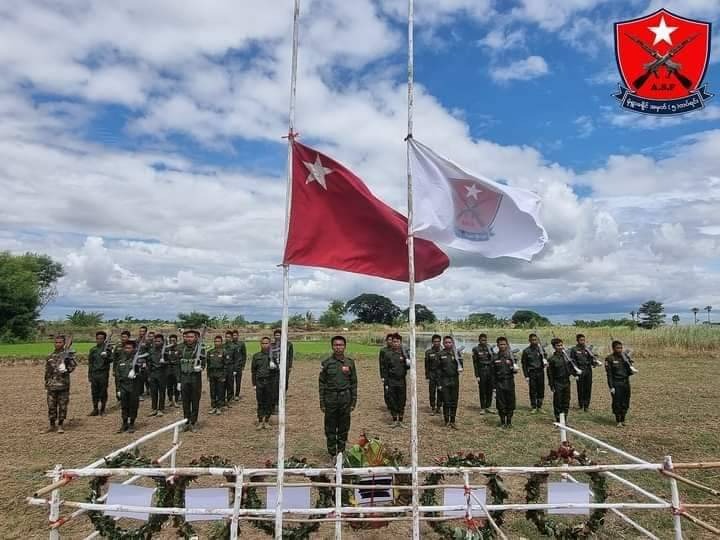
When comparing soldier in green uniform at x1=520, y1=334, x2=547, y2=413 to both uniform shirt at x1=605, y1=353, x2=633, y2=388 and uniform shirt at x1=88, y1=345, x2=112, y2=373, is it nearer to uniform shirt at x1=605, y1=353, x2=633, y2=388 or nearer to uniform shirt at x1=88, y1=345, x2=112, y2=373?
uniform shirt at x1=605, y1=353, x2=633, y2=388

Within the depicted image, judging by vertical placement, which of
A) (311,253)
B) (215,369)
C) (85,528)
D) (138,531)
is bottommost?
(85,528)

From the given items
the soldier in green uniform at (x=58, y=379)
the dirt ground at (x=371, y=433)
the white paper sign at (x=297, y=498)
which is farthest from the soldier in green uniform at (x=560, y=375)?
the soldier in green uniform at (x=58, y=379)

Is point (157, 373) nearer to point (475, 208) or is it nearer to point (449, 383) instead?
point (449, 383)

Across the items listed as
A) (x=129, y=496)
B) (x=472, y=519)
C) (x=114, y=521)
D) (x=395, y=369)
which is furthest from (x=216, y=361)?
(x=472, y=519)

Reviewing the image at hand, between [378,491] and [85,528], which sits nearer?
[378,491]

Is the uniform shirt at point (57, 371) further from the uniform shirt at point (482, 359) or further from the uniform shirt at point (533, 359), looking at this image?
the uniform shirt at point (533, 359)

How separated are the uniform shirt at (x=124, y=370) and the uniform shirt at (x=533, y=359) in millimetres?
9686

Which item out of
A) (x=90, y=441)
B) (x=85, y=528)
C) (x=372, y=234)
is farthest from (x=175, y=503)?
(x=90, y=441)

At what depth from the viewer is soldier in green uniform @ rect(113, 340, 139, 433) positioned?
37.5ft

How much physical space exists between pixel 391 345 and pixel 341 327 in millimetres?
44182

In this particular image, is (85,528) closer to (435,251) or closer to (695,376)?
(435,251)

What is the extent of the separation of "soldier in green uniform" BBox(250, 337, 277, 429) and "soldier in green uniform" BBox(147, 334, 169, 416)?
3.07 meters

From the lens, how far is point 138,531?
5.38 m

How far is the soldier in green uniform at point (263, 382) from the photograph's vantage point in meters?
12.0
